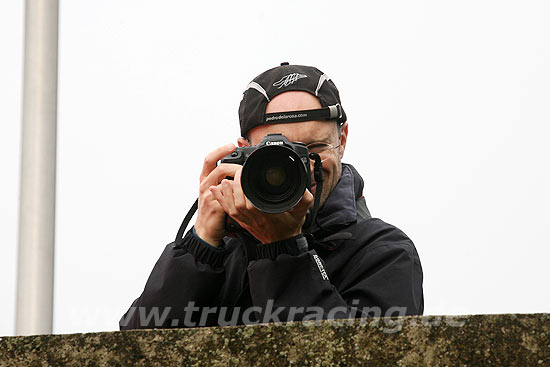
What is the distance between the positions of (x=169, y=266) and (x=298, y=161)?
0.19 meters

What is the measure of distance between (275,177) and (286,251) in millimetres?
86

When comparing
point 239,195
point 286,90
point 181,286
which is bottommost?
point 181,286

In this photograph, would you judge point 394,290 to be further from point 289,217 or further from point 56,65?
point 56,65

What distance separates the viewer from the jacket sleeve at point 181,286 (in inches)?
32.3

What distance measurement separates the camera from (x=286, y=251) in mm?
821

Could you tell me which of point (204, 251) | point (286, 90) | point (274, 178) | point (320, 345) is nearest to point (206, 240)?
point (204, 251)

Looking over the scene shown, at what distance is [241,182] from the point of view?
811mm

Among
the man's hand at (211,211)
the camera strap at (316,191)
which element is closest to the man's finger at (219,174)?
the man's hand at (211,211)

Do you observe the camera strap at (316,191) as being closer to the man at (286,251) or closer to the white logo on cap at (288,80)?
the man at (286,251)

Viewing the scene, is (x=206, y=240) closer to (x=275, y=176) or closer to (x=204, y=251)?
(x=204, y=251)

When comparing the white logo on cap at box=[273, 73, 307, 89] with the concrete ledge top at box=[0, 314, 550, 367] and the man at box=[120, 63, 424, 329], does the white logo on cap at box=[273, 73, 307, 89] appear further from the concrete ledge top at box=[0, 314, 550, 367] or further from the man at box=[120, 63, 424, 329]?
the concrete ledge top at box=[0, 314, 550, 367]

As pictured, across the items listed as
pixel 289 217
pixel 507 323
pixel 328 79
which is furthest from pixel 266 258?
pixel 507 323

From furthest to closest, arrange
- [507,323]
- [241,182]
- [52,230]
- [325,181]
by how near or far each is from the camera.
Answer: [52,230] → [325,181] → [241,182] → [507,323]

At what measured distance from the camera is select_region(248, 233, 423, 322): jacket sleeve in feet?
2.56
